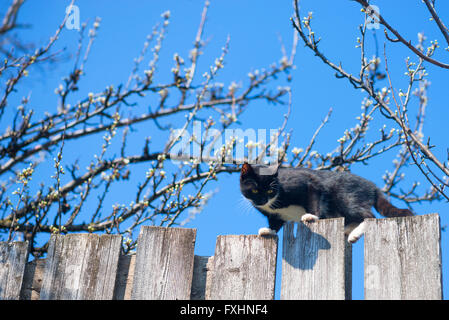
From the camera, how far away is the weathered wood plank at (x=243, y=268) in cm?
237

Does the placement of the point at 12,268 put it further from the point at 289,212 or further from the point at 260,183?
the point at 289,212

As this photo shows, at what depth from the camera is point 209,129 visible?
5176 millimetres

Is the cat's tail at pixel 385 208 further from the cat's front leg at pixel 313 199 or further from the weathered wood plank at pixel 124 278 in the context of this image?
the weathered wood plank at pixel 124 278

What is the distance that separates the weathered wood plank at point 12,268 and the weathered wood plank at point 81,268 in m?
0.15

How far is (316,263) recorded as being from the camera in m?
2.32

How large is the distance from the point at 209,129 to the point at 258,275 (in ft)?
9.64

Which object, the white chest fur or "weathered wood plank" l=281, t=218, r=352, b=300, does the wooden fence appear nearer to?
"weathered wood plank" l=281, t=218, r=352, b=300

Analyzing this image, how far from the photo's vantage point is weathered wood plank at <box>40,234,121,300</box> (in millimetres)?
2561

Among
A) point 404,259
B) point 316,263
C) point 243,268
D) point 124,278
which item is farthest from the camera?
point 124,278

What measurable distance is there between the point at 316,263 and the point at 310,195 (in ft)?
6.03

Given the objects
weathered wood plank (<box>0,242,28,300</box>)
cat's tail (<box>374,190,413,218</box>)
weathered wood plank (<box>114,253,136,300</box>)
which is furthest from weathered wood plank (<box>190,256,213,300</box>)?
cat's tail (<box>374,190,413,218</box>)

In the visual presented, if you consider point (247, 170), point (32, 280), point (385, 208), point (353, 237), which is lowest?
point (32, 280)

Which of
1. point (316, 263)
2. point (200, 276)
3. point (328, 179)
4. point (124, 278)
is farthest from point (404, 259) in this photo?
point (328, 179)
